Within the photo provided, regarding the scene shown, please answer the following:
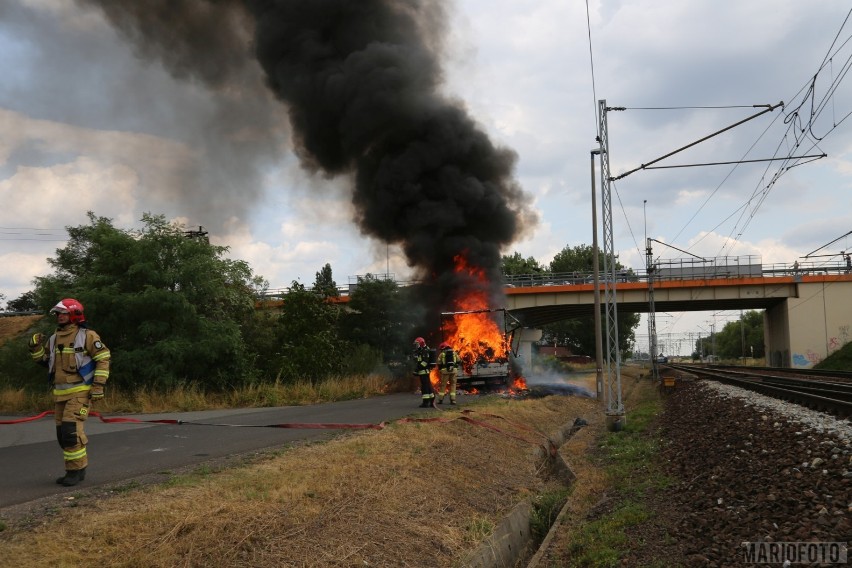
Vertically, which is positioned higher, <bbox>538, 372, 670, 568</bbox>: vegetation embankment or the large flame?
the large flame

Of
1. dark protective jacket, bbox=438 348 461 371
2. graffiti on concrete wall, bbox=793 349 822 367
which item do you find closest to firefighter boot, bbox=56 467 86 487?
dark protective jacket, bbox=438 348 461 371

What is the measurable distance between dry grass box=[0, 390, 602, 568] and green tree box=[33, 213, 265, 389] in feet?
35.5

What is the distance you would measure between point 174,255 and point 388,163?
28.7ft

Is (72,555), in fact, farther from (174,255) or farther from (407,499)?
(174,255)

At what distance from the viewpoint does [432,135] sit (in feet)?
81.0

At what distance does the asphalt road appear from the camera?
6.45 meters

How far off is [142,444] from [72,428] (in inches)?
115

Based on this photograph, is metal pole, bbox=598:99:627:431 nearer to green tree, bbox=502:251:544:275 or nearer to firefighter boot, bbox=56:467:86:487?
firefighter boot, bbox=56:467:86:487

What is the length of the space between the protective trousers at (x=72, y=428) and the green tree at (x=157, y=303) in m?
11.9

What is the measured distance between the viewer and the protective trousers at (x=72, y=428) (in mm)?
6113

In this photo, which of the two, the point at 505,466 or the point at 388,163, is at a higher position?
the point at 388,163

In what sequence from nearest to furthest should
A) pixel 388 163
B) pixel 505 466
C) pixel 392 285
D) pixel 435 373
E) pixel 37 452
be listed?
1. pixel 37 452
2. pixel 505 466
3. pixel 435 373
4. pixel 388 163
5. pixel 392 285

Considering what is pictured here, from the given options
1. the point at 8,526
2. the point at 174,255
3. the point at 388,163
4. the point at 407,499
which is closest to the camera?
the point at 8,526

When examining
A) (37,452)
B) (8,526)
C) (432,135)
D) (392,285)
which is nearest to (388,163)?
(432,135)
